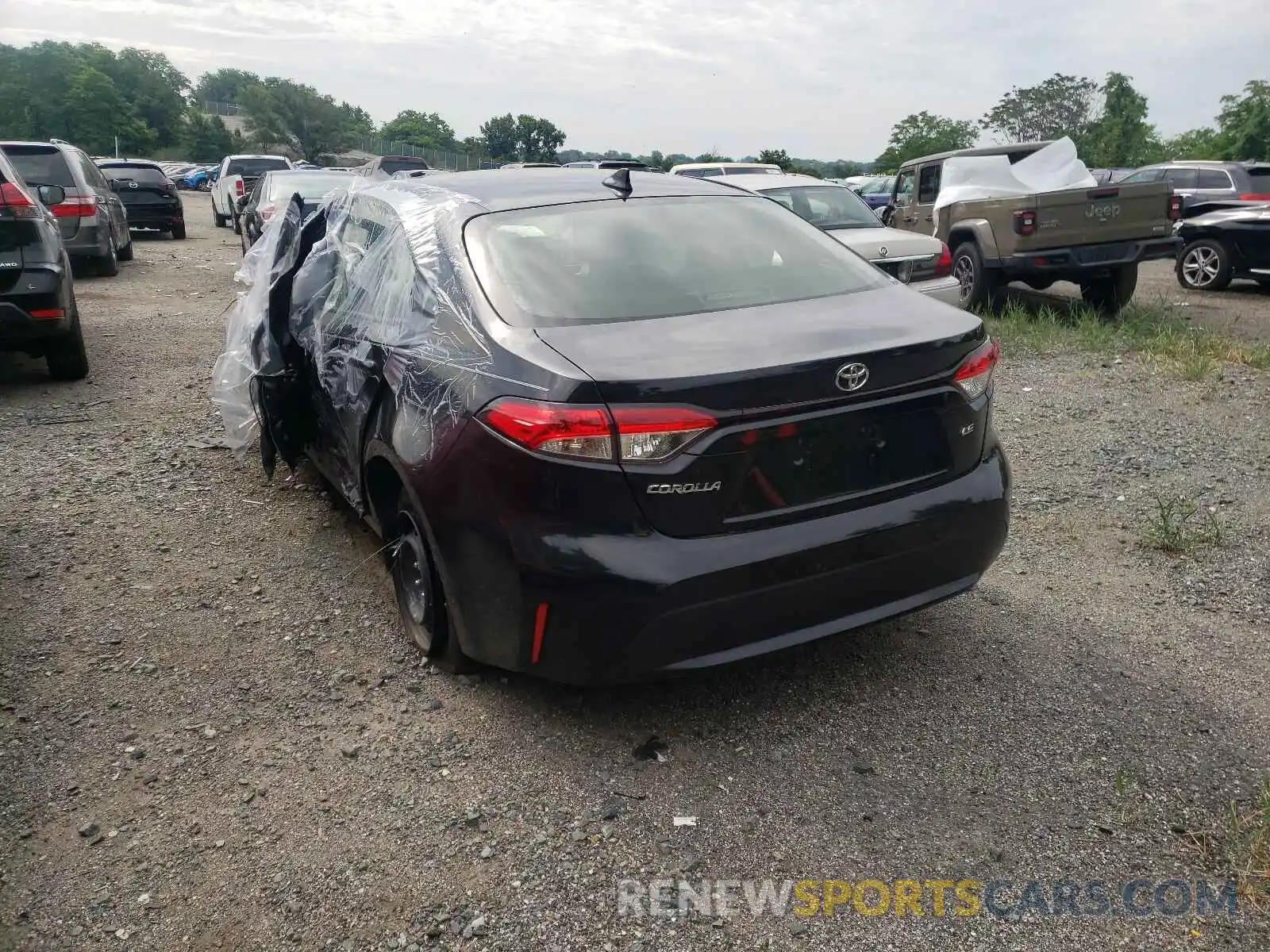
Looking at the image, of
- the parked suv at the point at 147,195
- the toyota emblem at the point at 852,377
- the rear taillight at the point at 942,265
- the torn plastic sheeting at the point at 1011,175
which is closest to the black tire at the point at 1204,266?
the torn plastic sheeting at the point at 1011,175

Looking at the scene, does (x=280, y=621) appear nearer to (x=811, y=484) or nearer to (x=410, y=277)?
(x=410, y=277)

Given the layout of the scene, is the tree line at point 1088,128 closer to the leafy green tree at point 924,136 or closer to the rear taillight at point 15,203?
the leafy green tree at point 924,136

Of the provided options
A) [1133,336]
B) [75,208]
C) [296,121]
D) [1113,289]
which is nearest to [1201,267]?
[1113,289]

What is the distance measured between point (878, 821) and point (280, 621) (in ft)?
7.69

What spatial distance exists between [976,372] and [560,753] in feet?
5.59

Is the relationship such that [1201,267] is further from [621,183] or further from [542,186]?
[542,186]

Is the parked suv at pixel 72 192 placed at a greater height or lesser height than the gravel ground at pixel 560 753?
greater

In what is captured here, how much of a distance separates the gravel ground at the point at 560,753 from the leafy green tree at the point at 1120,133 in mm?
51489

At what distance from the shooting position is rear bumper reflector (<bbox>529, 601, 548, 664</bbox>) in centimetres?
273

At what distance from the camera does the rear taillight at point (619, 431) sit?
8.48ft

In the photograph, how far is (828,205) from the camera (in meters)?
9.88

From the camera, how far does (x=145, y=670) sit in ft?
11.5

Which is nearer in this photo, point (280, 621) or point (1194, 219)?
point (280, 621)

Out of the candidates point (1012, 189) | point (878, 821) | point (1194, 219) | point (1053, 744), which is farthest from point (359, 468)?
point (1194, 219)
